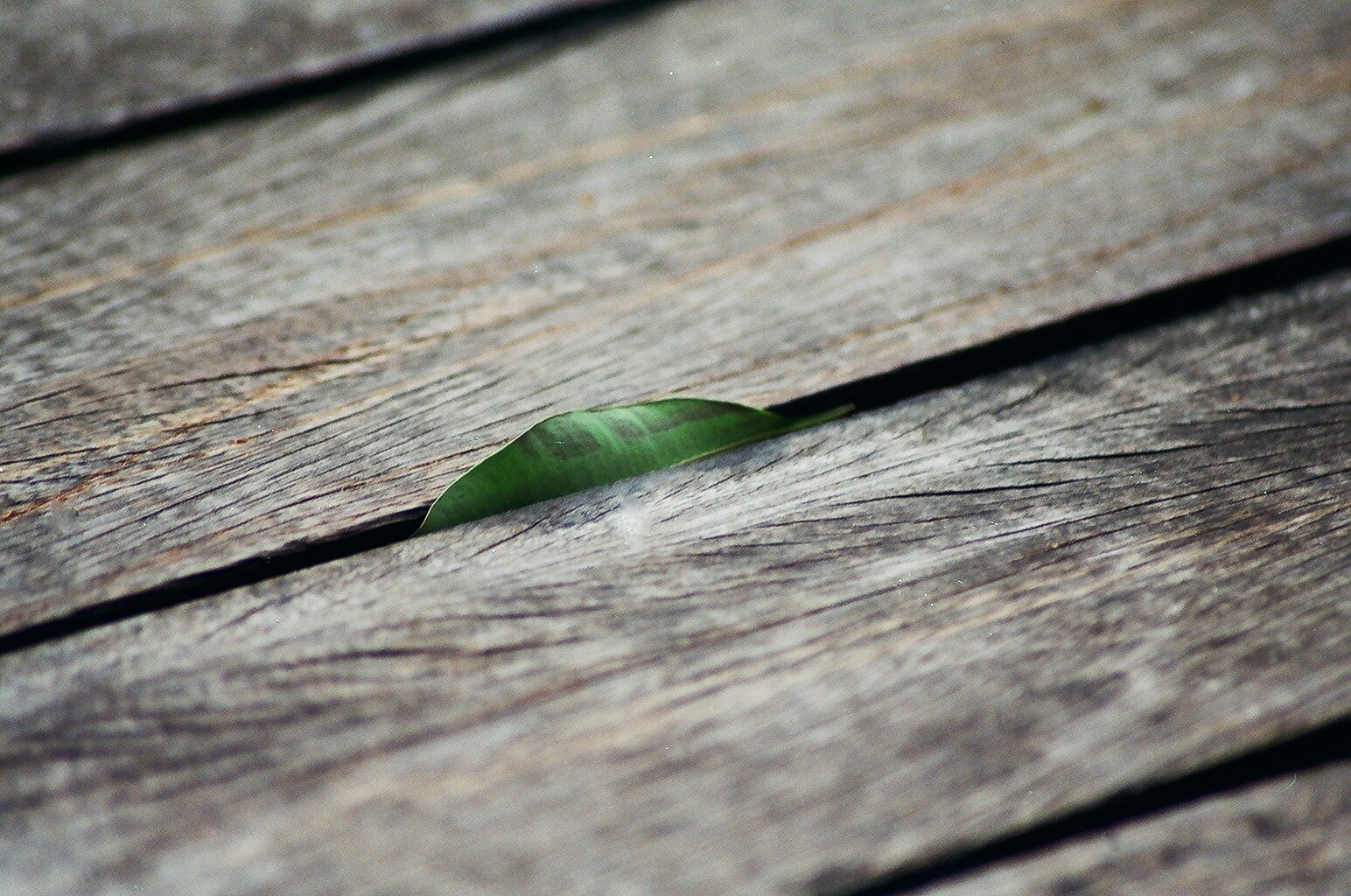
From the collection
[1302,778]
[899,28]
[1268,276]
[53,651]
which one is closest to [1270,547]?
[1302,778]

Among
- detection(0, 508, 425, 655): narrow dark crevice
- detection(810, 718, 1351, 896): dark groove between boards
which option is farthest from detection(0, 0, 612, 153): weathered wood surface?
detection(810, 718, 1351, 896): dark groove between boards

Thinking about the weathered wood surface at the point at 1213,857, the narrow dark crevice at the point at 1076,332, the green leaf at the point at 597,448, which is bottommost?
the weathered wood surface at the point at 1213,857

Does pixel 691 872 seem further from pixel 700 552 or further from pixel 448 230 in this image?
pixel 448 230

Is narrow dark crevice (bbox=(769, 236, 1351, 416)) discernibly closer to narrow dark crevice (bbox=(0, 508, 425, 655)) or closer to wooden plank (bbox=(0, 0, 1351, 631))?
wooden plank (bbox=(0, 0, 1351, 631))

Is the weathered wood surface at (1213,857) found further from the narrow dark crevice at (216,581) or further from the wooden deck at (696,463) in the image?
the narrow dark crevice at (216,581)

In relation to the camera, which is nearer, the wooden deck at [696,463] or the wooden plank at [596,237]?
the wooden deck at [696,463]

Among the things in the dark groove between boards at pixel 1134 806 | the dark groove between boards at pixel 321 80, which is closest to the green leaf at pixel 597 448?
the dark groove between boards at pixel 1134 806
